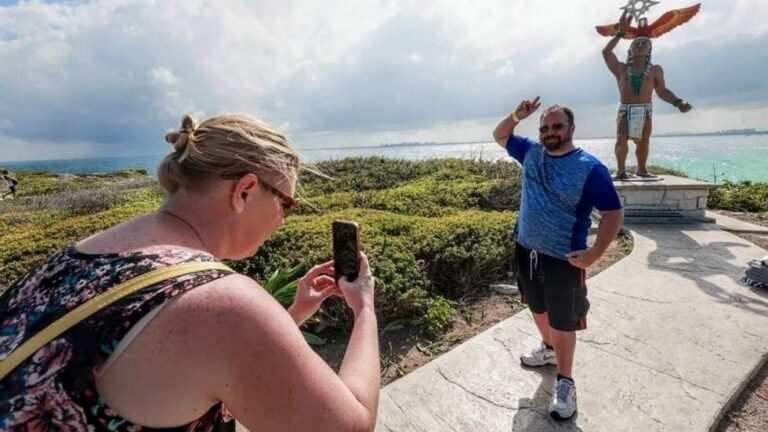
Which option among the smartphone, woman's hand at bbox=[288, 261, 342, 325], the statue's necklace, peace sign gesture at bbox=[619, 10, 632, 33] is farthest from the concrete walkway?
peace sign gesture at bbox=[619, 10, 632, 33]

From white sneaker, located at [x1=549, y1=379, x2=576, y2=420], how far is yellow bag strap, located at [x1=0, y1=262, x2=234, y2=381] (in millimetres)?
2456

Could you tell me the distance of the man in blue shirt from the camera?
2.59m

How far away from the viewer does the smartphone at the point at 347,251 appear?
159cm

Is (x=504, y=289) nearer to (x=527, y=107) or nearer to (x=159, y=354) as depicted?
(x=527, y=107)

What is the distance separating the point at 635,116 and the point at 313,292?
815 centimetres

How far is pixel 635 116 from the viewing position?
310 inches

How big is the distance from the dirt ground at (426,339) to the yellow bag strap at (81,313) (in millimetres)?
2531

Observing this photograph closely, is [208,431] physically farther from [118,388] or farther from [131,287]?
[131,287]

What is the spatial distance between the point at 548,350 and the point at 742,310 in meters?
2.21

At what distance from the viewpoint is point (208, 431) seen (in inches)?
39.6

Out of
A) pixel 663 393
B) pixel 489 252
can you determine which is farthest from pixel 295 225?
pixel 663 393

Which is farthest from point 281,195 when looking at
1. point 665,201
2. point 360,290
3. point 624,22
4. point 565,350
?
point 624,22

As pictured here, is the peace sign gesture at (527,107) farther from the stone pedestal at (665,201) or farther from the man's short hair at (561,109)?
the stone pedestal at (665,201)

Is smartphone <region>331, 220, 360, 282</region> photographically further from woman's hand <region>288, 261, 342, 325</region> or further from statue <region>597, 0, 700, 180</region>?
statue <region>597, 0, 700, 180</region>
